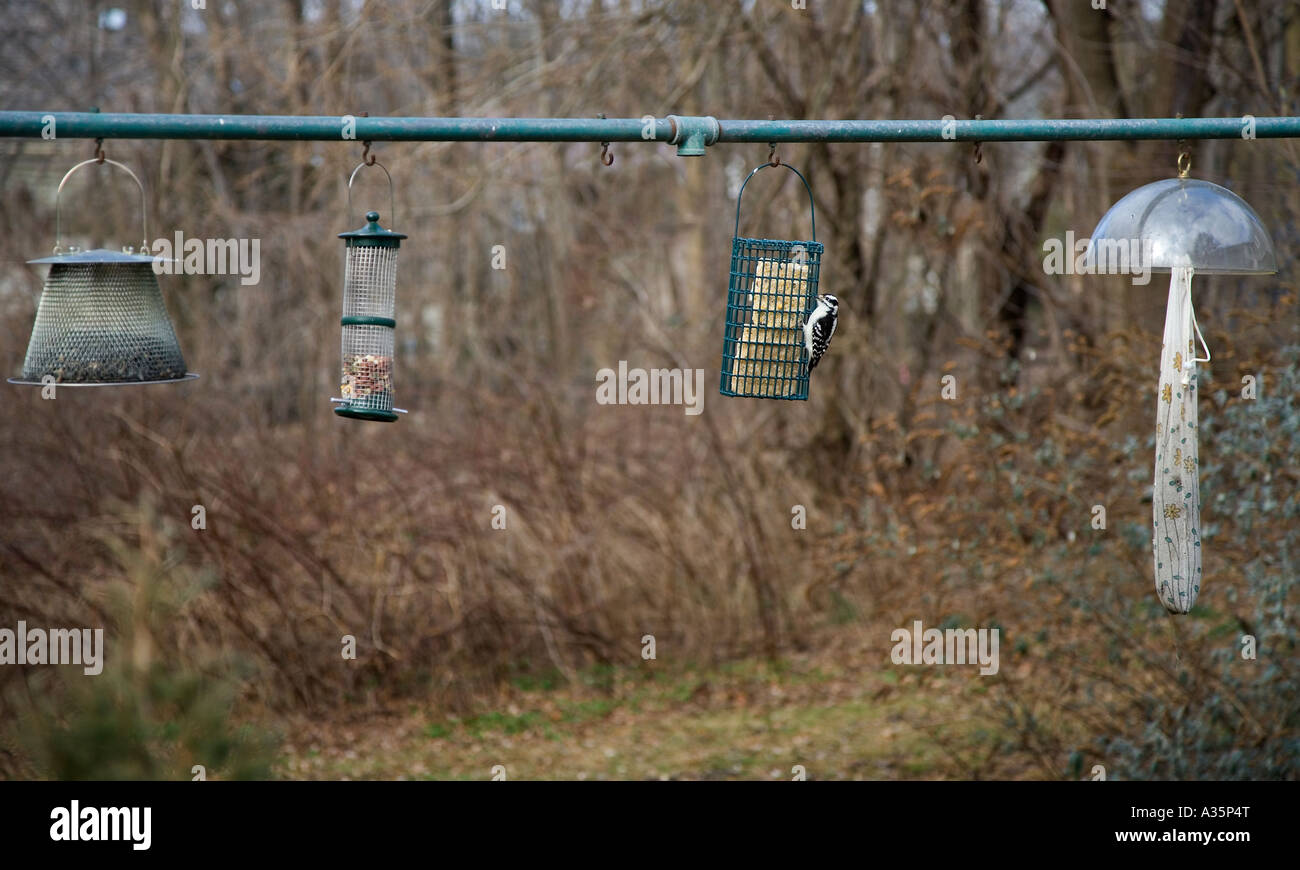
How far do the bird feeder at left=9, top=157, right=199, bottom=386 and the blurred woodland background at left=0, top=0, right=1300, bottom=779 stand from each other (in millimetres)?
1822

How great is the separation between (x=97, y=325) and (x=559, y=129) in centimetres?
181

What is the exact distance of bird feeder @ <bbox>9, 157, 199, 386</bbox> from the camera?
4359 mm

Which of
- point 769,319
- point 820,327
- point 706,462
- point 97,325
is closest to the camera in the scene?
point 97,325

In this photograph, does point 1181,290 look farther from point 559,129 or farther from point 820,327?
point 559,129

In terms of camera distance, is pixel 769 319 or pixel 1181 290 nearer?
pixel 1181 290

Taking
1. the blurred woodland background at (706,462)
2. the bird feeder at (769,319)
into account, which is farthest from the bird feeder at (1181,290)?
the blurred woodland background at (706,462)

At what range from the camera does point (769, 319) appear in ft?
17.4

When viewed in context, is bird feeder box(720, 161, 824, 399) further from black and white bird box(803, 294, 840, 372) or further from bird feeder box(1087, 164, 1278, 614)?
bird feeder box(1087, 164, 1278, 614)

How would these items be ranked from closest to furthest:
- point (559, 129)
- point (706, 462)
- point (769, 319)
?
point (559, 129)
point (769, 319)
point (706, 462)

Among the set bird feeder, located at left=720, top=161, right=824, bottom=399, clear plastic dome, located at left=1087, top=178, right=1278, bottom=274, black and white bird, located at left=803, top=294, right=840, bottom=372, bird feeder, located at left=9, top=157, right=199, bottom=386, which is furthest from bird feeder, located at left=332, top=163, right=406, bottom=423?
clear plastic dome, located at left=1087, top=178, right=1278, bottom=274

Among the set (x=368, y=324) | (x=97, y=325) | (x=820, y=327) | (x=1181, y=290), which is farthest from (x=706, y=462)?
(x=97, y=325)

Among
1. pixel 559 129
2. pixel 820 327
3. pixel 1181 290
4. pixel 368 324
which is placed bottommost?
pixel 1181 290

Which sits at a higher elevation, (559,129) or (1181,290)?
(559,129)
